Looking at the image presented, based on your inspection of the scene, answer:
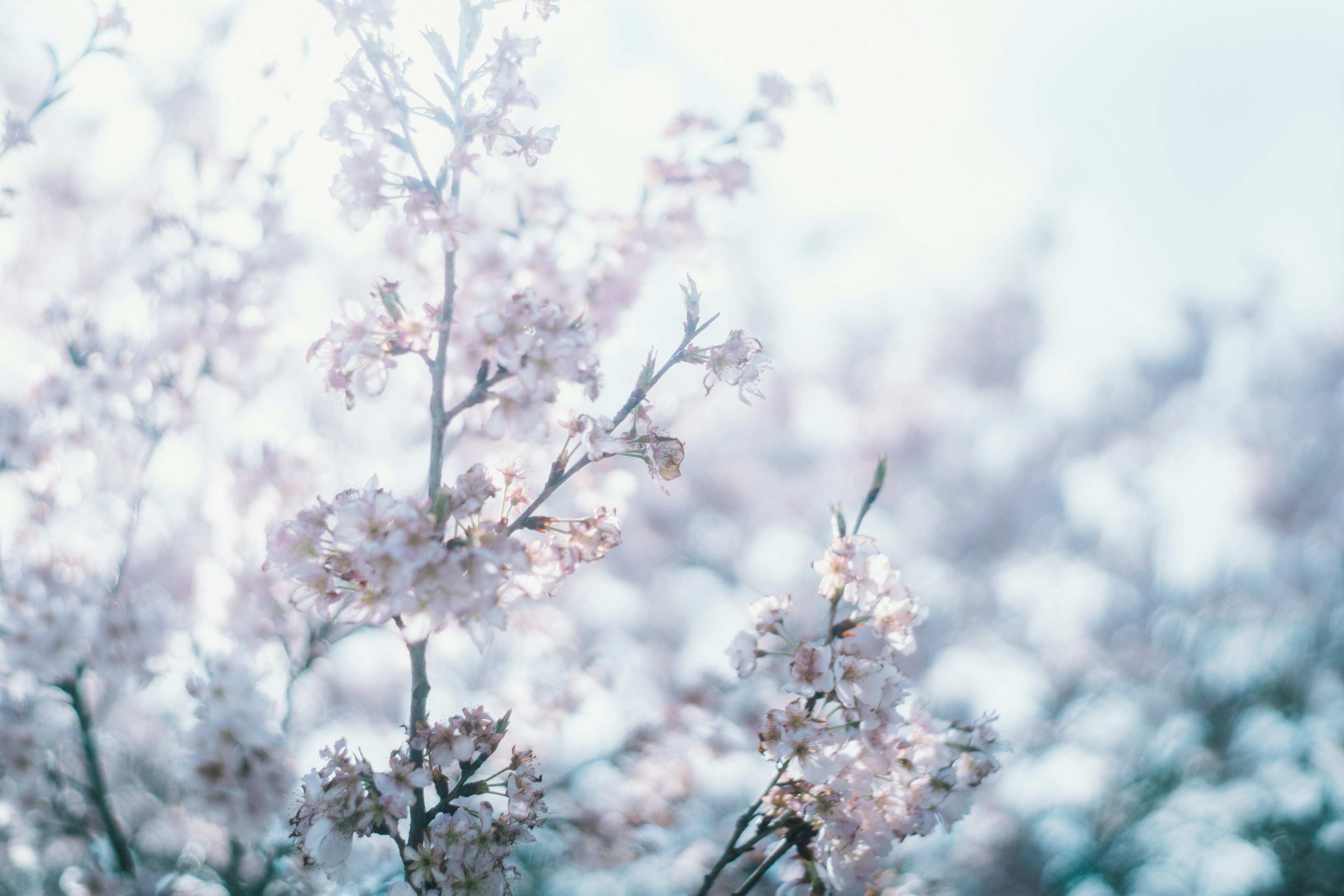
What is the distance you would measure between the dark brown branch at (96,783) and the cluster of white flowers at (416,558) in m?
2.22

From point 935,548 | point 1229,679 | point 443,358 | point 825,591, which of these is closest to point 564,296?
point 443,358

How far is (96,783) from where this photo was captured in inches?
107

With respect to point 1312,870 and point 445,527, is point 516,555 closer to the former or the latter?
point 445,527

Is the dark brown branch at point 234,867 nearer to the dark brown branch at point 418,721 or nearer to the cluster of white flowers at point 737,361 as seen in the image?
the dark brown branch at point 418,721

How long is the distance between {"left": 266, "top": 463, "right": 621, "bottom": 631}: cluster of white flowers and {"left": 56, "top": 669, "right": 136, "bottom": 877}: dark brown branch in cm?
222

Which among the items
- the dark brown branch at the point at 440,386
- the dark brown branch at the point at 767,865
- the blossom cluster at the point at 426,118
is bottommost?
the dark brown branch at the point at 767,865

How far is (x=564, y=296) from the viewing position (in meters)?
3.10

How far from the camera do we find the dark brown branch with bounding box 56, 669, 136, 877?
106 inches

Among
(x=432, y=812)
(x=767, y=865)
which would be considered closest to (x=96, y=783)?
(x=432, y=812)

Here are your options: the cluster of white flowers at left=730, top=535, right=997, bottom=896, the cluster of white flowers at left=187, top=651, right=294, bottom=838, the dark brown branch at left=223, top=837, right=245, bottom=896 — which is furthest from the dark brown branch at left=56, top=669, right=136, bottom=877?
the cluster of white flowers at left=730, top=535, right=997, bottom=896

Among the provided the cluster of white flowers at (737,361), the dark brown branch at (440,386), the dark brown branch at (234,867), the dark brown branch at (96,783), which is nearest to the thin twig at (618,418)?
the cluster of white flowers at (737,361)

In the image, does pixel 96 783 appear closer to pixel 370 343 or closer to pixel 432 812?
pixel 432 812

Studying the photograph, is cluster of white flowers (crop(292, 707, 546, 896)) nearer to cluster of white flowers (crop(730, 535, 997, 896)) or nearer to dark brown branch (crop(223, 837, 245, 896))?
cluster of white flowers (crop(730, 535, 997, 896))

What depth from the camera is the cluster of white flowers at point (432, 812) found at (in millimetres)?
1424
